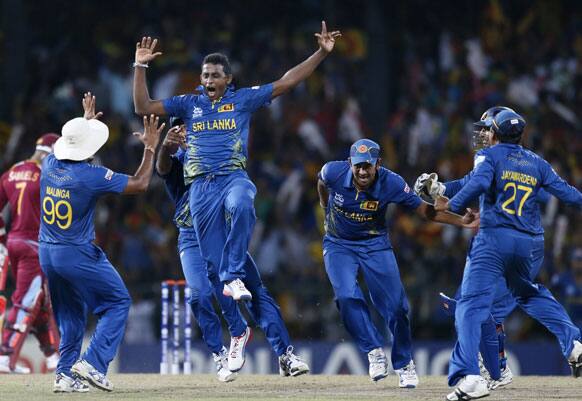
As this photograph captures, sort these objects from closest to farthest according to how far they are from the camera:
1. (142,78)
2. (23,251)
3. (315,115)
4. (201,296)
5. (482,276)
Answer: (482,276), (142,78), (201,296), (23,251), (315,115)

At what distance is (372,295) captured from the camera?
12805 mm

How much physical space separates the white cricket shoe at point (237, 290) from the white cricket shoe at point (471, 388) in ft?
6.45

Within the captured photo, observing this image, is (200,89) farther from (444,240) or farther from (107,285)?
(444,240)

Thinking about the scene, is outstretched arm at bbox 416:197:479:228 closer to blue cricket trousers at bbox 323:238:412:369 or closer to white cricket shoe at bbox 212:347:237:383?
blue cricket trousers at bbox 323:238:412:369

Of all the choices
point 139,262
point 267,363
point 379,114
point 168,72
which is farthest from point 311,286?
point 168,72

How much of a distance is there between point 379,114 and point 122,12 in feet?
17.4

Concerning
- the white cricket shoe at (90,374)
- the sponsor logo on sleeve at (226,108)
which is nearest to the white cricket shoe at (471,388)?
the white cricket shoe at (90,374)

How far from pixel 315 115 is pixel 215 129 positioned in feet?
34.2

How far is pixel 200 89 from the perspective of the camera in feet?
39.9

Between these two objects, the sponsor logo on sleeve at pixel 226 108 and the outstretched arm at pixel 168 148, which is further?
the outstretched arm at pixel 168 148

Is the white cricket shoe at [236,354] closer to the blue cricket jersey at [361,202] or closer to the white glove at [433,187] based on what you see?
the blue cricket jersey at [361,202]

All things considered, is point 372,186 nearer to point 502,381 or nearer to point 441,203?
point 441,203

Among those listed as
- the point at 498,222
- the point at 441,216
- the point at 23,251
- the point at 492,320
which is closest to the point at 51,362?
the point at 23,251

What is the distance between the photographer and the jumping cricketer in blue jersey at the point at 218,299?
12234mm
